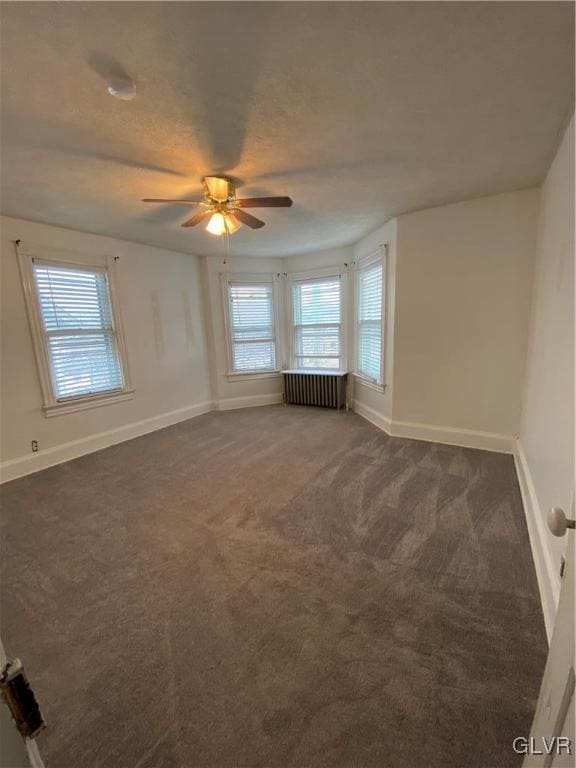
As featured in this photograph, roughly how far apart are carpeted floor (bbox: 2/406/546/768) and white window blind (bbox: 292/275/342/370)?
2.65 metres

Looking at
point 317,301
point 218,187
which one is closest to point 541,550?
point 218,187

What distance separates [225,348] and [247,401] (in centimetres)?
98

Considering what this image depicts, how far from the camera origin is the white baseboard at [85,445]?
3.13 meters

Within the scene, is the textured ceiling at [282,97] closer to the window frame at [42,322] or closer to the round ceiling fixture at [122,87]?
the round ceiling fixture at [122,87]

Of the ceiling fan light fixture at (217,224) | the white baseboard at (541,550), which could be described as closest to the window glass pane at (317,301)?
the ceiling fan light fixture at (217,224)

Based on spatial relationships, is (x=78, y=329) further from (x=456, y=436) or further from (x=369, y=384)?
(x=456, y=436)

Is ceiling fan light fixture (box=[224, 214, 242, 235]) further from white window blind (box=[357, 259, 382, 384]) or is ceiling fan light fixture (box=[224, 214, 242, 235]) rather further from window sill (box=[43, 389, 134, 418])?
window sill (box=[43, 389, 134, 418])

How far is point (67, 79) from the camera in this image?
1396mm

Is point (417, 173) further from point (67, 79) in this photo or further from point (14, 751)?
Result: point (14, 751)

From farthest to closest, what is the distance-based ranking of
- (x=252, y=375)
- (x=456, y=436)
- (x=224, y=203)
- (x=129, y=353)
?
(x=252, y=375) → (x=129, y=353) → (x=456, y=436) → (x=224, y=203)

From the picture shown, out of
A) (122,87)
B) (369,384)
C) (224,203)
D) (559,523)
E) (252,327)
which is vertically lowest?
(369,384)

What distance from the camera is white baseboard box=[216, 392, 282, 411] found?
533cm

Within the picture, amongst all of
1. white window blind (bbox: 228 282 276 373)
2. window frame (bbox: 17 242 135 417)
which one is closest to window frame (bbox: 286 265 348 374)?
white window blind (bbox: 228 282 276 373)

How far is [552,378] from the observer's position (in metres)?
1.93
